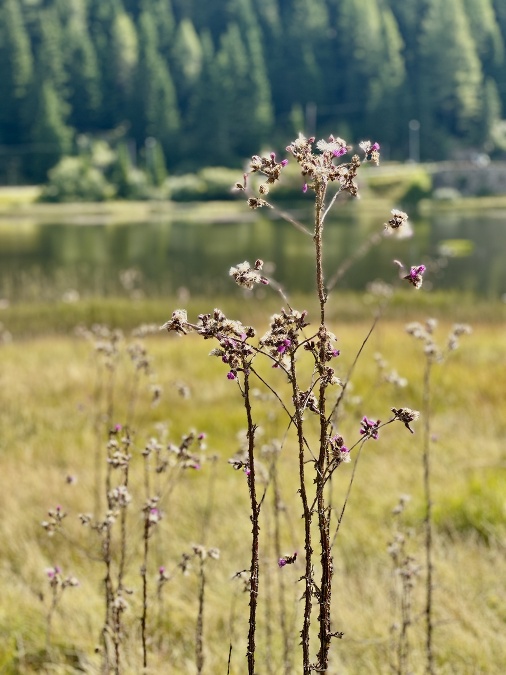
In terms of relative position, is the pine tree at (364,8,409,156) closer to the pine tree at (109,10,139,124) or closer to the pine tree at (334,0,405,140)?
the pine tree at (334,0,405,140)

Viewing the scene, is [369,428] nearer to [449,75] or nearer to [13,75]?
[449,75]

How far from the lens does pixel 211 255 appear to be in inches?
2015

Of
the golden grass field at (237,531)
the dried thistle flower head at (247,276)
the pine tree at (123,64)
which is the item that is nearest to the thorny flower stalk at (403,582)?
the golden grass field at (237,531)

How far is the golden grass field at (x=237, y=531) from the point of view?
4473mm

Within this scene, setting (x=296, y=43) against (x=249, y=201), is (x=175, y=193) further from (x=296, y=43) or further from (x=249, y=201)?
(x=249, y=201)

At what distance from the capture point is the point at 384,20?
154 metres

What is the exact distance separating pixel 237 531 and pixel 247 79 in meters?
146

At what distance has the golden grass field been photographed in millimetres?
4473

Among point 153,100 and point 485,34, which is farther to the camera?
point 485,34

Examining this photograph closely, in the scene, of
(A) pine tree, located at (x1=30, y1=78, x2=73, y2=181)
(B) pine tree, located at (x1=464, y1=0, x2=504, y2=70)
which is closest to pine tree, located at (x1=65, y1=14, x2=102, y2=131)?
(A) pine tree, located at (x1=30, y1=78, x2=73, y2=181)

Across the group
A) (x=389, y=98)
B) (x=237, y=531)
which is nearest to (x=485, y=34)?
(x=389, y=98)

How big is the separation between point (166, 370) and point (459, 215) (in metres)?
81.4

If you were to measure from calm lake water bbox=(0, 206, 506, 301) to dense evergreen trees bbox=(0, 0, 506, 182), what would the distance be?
53.3 meters


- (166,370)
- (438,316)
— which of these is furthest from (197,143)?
(166,370)
